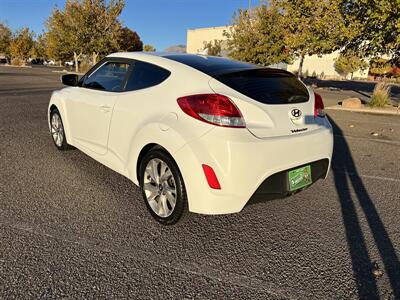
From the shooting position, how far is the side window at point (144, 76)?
3056mm

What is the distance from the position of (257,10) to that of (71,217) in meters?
25.5

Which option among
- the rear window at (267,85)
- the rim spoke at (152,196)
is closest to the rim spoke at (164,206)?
the rim spoke at (152,196)

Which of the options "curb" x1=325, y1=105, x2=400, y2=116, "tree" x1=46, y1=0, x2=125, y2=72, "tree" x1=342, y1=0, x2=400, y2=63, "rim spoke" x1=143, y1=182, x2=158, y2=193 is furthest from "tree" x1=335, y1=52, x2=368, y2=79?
"tree" x1=46, y1=0, x2=125, y2=72

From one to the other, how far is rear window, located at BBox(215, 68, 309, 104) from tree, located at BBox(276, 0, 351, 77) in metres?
10.5

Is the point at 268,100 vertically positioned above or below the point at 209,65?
below

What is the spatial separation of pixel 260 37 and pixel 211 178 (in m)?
24.3

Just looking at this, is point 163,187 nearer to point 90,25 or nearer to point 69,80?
point 69,80

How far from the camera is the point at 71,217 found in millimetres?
3020

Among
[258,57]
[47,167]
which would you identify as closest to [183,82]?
[47,167]

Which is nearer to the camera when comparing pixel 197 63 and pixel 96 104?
pixel 197 63

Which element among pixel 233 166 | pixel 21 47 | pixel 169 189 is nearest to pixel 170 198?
pixel 169 189

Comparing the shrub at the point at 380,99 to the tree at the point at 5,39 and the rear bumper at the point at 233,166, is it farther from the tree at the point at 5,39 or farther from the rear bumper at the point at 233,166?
the tree at the point at 5,39

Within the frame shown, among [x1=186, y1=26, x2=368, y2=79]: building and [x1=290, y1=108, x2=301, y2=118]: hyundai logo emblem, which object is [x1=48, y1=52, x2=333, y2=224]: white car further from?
[x1=186, y1=26, x2=368, y2=79]: building

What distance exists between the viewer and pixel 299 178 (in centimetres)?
287
